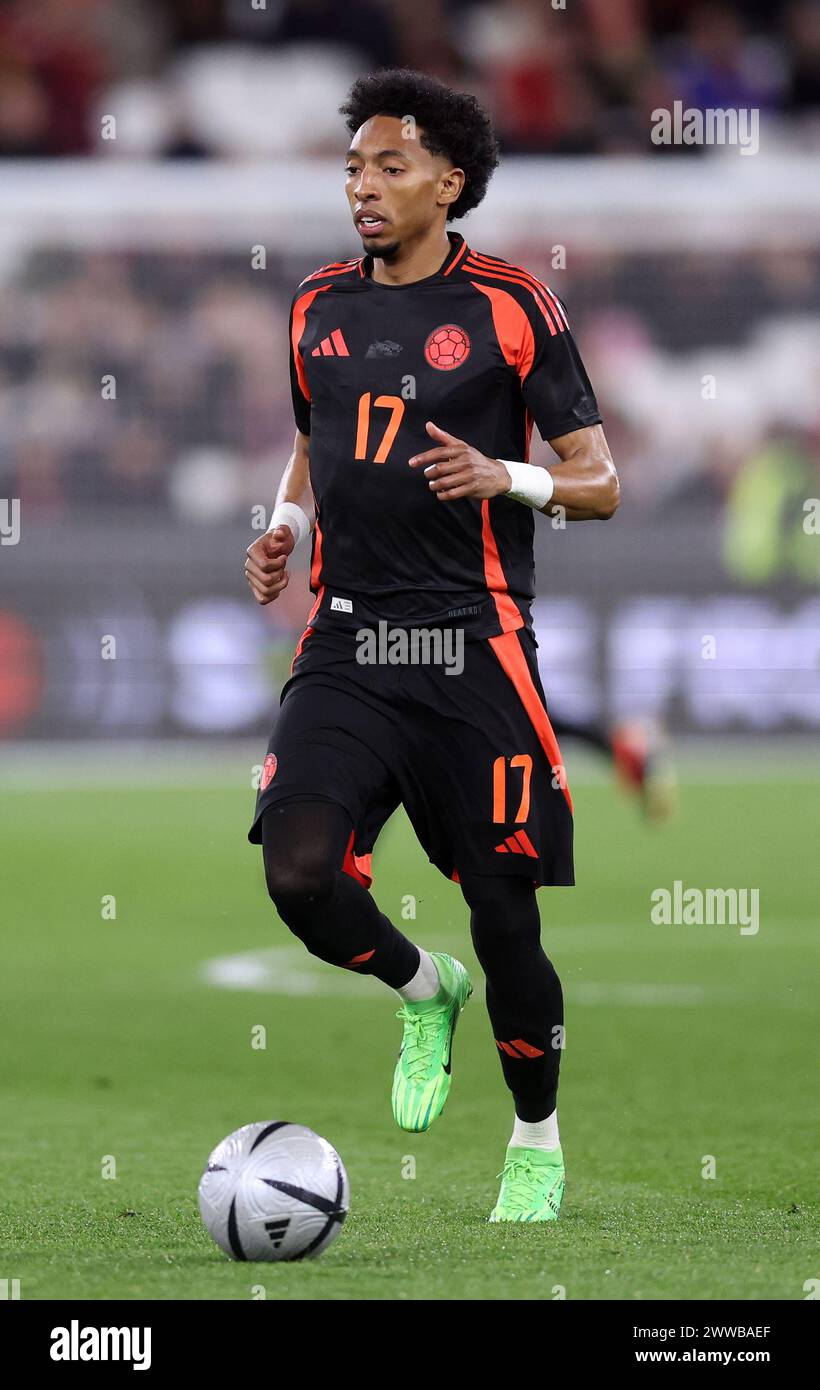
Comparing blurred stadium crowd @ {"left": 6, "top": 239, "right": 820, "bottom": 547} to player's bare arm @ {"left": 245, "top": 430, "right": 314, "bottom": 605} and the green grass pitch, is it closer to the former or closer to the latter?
the green grass pitch

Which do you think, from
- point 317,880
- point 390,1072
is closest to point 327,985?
point 390,1072

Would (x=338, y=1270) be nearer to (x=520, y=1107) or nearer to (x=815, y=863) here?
(x=520, y=1107)

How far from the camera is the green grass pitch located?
4.09 m

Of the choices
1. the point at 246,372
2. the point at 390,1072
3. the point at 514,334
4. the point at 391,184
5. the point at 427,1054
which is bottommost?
the point at 390,1072

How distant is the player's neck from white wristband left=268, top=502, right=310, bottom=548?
1.88 feet

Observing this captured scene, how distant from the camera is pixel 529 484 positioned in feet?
14.9

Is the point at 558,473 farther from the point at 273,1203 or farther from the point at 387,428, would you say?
the point at 273,1203

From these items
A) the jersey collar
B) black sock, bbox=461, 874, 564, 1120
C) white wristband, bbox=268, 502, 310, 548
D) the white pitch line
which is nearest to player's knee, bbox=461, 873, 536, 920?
black sock, bbox=461, 874, 564, 1120

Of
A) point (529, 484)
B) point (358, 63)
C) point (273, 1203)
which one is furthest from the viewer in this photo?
point (358, 63)

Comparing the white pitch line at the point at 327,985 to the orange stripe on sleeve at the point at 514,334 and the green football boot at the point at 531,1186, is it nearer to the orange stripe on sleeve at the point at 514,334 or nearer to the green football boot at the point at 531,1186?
the green football boot at the point at 531,1186

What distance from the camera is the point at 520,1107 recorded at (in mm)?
4879

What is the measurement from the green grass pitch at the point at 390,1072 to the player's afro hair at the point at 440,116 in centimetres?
234

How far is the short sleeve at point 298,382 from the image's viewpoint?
4938 mm

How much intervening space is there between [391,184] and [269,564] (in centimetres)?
88
